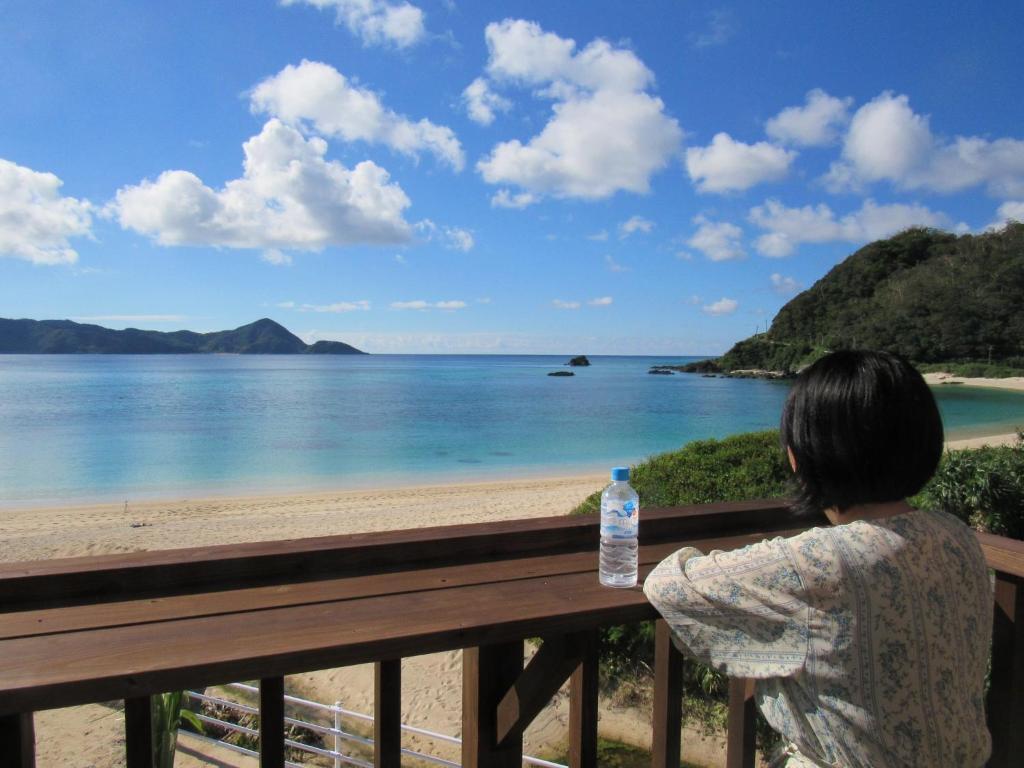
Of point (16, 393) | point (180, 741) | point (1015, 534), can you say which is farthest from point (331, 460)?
point (16, 393)

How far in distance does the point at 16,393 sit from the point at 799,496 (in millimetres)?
66241

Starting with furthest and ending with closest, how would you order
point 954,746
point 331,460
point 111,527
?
point 331,460, point 111,527, point 954,746

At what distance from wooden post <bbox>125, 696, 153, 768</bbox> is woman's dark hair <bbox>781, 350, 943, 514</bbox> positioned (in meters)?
1.29

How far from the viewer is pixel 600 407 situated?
4653 centimetres

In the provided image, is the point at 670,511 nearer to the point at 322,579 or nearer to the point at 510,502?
the point at 322,579

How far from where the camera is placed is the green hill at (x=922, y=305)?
70.8m

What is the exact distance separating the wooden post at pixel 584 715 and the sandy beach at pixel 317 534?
311 centimetres

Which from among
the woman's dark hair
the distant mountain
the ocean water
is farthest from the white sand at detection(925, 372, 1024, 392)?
the distant mountain

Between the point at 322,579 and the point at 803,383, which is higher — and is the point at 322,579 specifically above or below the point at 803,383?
below

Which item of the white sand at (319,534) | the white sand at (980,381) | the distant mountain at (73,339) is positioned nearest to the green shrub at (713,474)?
the white sand at (319,534)

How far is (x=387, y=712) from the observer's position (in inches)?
51.2

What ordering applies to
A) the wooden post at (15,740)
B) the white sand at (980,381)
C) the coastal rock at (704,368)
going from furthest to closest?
1. the coastal rock at (704,368)
2. the white sand at (980,381)
3. the wooden post at (15,740)

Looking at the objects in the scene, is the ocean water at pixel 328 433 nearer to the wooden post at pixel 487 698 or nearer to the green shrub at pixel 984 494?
the green shrub at pixel 984 494

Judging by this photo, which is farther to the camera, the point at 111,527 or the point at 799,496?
the point at 111,527
